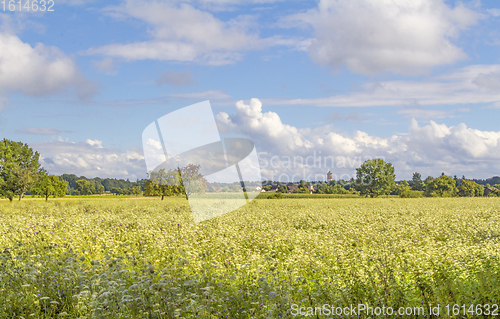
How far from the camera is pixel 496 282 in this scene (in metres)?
6.51

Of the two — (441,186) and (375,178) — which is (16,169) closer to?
(375,178)

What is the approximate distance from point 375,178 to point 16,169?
2994 inches

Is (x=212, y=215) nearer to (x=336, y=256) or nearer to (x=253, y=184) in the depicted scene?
(x=253, y=184)

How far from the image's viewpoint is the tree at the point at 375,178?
83.1m

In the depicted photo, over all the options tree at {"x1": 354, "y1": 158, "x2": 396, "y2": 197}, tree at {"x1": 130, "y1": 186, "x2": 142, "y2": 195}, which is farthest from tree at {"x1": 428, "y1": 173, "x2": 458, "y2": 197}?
tree at {"x1": 130, "y1": 186, "x2": 142, "y2": 195}

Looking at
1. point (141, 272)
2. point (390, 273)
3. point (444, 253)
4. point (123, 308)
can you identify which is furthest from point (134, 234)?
point (444, 253)

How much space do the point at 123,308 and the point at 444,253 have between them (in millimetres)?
7901

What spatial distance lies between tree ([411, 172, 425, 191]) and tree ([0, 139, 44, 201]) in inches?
5927

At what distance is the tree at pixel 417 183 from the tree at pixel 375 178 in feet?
246

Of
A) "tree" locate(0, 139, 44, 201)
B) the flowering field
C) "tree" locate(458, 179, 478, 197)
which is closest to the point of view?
the flowering field

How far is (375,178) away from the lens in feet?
278

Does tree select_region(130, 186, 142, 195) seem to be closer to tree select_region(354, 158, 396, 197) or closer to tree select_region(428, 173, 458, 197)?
tree select_region(354, 158, 396, 197)

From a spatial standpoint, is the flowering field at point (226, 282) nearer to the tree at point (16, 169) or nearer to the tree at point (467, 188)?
the tree at point (16, 169)

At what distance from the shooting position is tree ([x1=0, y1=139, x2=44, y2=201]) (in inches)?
1923
